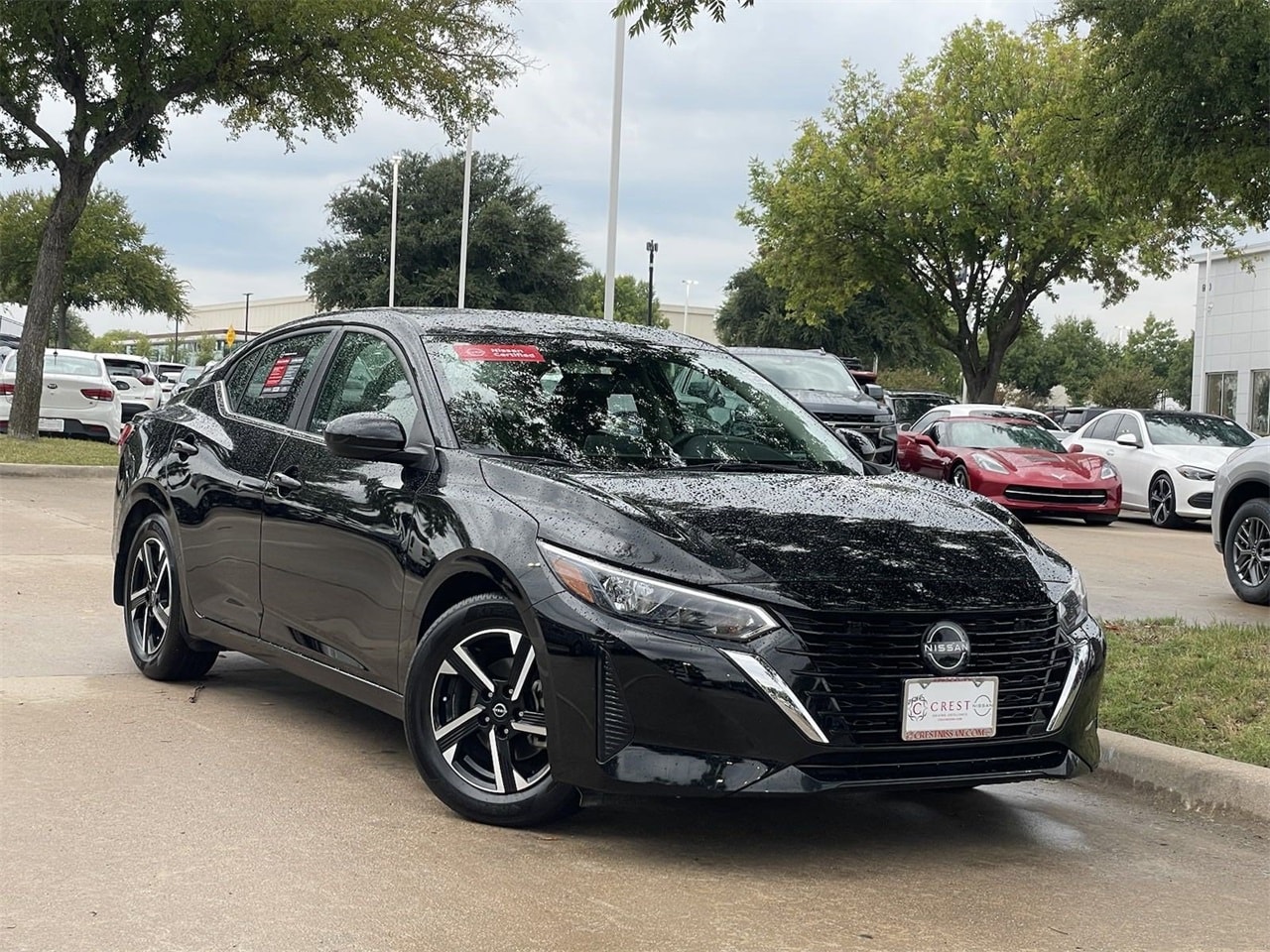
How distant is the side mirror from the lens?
523cm

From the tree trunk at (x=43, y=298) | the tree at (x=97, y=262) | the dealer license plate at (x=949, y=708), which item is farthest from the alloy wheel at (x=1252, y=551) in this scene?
the tree at (x=97, y=262)

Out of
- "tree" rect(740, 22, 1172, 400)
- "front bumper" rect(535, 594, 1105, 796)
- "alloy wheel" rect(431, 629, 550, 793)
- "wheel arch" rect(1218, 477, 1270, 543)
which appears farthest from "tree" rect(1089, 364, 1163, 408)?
"front bumper" rect(535, 594, 1105, 796)

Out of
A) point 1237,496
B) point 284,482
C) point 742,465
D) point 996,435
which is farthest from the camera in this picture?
point 996,435

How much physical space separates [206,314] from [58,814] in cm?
13164

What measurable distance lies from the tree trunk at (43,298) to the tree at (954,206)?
2061 centimetres

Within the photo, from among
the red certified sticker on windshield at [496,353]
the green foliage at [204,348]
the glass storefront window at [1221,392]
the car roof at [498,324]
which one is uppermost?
the green foliage at [204,348]

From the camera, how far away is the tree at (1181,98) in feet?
56.5

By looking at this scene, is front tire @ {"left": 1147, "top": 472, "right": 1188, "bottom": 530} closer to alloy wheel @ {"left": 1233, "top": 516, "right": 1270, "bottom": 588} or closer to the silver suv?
the silver suv

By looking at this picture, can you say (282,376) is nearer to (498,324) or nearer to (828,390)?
(498,324)

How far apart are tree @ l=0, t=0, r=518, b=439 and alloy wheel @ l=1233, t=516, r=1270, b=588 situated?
14.7m

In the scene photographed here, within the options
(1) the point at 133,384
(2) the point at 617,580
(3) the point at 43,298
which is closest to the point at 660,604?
(2) the point at 617,580

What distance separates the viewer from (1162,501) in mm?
19734

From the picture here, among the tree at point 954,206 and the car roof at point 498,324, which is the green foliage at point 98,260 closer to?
the tree at point 954,206

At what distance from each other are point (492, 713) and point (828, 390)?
627 inches
